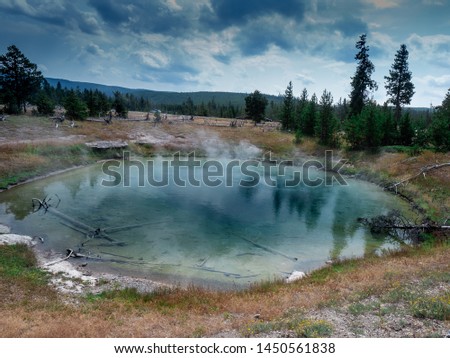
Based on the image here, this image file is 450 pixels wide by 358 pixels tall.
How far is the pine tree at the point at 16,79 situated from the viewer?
66.2m

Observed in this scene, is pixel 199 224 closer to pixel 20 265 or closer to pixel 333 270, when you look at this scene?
pixel 333 270

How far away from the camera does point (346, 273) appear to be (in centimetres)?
1844

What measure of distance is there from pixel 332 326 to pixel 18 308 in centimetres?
1208

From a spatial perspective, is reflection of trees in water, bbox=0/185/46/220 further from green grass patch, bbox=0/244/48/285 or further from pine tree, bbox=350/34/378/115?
pine tree, bbox=350/34/378/115

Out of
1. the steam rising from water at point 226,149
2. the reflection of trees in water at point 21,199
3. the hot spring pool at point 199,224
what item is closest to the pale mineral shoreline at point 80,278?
the hot spring pool at point 199,224

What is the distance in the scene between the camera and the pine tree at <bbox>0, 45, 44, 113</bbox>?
2608 inches

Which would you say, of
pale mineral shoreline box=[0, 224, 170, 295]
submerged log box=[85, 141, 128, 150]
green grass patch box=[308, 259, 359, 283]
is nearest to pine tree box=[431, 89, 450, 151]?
green grass patch box=[308, 259, 359, 283]

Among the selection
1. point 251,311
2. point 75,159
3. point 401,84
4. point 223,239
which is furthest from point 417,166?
point 75,159

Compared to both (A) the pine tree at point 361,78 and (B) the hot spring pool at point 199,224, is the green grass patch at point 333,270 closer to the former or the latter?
(B) the hot spring pool at point 199,224

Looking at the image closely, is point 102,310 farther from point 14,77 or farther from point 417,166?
point 14,77

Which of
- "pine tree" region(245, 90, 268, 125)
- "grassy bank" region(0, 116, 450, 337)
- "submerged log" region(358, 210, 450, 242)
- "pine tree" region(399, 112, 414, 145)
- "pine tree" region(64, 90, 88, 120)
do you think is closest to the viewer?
"grassy bank" region(0, 116, 450, 337)

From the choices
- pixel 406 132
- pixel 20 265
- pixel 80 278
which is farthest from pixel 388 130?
pixel 20 265

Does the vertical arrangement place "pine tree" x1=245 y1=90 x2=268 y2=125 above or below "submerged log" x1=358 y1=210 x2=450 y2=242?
above

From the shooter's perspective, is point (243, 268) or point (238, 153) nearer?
point (243, 268)
